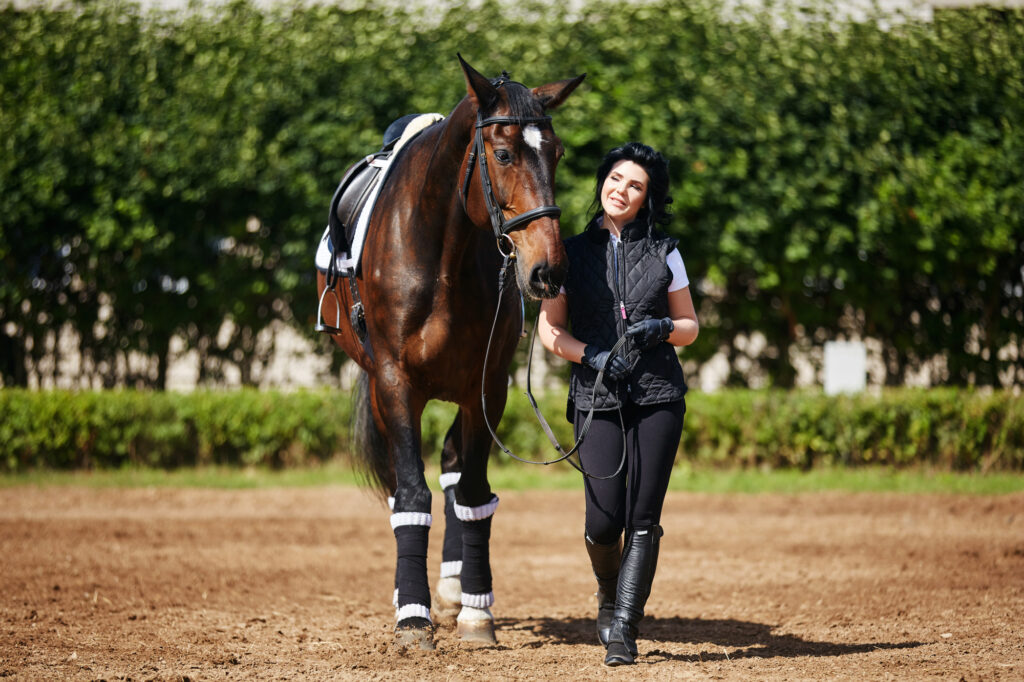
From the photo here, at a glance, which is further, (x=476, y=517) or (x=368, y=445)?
(x=368, y=445)

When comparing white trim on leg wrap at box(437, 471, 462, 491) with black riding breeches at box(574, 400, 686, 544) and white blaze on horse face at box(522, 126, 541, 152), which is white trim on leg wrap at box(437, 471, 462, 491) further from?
white blaze on horse face at box(522, 126, 541, 152)

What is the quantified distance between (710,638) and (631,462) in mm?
1278

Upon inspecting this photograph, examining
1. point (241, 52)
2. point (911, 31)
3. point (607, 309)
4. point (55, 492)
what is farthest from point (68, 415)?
point (911, 31)

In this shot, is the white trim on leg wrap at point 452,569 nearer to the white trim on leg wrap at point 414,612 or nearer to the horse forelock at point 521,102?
the white trim on leg wrap at point 414,612

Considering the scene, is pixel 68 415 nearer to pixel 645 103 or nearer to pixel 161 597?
pixel 161 597

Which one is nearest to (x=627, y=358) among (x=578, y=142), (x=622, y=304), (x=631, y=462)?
(x=622, y=304)

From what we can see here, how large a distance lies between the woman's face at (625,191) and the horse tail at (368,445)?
2003 millimetres

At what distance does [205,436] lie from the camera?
1087cm

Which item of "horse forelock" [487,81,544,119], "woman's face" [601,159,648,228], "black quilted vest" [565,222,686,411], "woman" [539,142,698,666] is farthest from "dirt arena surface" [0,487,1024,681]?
"horse forelock" [487,81,544,119]

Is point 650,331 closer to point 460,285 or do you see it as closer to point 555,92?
point 460,285

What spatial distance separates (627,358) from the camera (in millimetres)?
3980

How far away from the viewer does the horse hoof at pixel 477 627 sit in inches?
186

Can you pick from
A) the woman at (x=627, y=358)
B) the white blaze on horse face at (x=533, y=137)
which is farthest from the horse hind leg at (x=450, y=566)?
the white blaze on horse face at (x=533, y=137)

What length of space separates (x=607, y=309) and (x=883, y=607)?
8.50 ft
